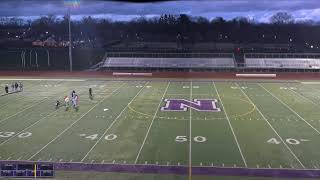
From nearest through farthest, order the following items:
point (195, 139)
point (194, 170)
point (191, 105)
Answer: point (194, 170), point (195, 139), point (191, 105)

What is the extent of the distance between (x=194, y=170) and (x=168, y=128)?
13.9 ft

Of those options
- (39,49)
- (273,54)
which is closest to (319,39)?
(273,54)

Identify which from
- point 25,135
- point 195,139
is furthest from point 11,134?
point 195,139

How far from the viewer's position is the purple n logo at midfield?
1609cm

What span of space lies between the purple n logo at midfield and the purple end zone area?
7355 millimetres

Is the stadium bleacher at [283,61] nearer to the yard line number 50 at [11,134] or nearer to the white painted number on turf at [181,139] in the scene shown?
the white painted number on turf at [181,139]

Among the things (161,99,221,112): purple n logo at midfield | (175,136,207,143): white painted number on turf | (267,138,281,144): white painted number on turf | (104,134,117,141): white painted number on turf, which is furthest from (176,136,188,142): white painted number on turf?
(161,99,221,112): purple n logo at midfield

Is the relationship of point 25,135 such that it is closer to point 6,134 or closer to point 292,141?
point 6,134

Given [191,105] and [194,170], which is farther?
[191,105]

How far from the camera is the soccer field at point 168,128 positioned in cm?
955

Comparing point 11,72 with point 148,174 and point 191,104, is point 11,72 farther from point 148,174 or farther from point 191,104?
point 148,174

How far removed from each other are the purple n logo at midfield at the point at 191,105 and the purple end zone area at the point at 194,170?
24.1ft

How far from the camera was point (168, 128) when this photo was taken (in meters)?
12.6

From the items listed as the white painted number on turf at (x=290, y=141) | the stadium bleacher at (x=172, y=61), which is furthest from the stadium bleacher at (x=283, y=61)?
the white painted number on turf at (x=290, y=141)
